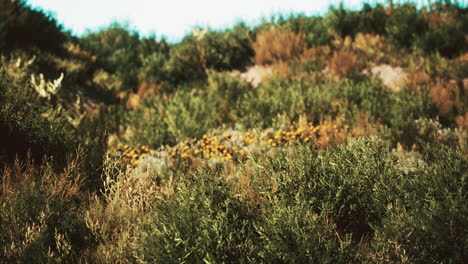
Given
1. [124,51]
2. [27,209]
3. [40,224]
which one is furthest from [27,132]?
[124,51]

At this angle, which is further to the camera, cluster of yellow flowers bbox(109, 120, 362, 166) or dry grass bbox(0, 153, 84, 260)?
cluster of yellow flowers bbox(109, 120, 362, 166)

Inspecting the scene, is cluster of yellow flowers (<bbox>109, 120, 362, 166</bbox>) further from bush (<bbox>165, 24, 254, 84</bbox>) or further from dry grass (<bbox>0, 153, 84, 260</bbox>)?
bush (<bbox>165, 24, 254, 84</bbox>)

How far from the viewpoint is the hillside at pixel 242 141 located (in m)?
2.94

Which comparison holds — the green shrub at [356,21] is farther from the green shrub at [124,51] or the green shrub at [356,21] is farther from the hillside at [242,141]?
the green shrub at [124,51]

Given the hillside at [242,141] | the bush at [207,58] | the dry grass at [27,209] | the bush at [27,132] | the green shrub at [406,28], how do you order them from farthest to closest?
the bush at [207,58] → the green shrub at [406,28] → the bush at [27,132] → the dry grass at [27,209] → the hillside at [242,141]

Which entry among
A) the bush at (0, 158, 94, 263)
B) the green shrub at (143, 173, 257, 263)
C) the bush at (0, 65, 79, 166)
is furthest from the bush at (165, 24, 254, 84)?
the green shrub at (143, 173, 257, 263)

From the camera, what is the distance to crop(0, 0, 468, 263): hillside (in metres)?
2.94

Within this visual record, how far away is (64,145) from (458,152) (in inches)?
172

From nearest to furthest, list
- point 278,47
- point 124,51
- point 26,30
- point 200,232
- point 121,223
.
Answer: point 200,232 < point 121,223 < point 26,30 < point 278,47 < point 124,51

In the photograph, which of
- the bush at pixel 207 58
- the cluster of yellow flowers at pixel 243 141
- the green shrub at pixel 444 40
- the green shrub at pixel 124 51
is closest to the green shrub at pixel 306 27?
the bush at pixel 207 58

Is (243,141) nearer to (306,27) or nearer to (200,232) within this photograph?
(200,232)

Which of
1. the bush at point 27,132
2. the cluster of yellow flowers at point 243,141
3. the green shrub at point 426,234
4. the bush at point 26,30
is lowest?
the cluster of yellow flowers at point 243,141

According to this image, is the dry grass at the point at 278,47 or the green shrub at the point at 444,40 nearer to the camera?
the green shrub at the point at 444,40

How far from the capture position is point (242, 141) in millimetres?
6879
